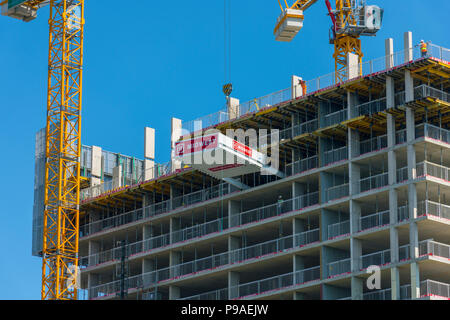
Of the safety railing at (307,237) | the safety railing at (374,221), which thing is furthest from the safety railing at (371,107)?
the safety railing at (307,237)

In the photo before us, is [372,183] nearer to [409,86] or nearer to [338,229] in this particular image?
[338,229]

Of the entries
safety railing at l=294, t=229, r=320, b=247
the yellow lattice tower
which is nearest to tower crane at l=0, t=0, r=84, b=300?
the yellow lattice tower

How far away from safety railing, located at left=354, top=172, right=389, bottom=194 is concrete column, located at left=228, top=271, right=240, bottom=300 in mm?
14961

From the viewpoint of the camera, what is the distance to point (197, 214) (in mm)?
119312

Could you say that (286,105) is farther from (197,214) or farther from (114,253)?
(114,253)

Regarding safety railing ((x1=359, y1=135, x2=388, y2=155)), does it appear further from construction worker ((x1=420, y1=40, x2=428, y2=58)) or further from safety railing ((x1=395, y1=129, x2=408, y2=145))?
construction worker ((x1=420, y1=40, x2=428, y2=58))

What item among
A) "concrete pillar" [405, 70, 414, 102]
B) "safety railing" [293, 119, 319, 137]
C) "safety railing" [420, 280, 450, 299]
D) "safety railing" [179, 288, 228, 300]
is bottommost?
"safety railing" [420, 280, 450, 299]

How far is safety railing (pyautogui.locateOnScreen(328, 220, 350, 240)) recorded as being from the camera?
103375 millimetres

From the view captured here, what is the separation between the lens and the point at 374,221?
102m

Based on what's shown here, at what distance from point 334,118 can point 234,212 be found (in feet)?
45.1

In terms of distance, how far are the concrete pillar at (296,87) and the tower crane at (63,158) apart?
87.7ft

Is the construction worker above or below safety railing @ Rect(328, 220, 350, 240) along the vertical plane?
above

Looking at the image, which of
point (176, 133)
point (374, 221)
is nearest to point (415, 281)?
point (374, 221)

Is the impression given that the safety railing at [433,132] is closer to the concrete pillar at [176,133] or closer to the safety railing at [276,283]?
the safety railing at [276,283]
